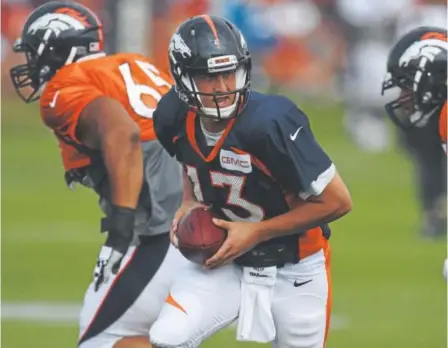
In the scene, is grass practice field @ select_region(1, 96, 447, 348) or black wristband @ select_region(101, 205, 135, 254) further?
grass practice field @ select_region(1, 96, 447, 348)

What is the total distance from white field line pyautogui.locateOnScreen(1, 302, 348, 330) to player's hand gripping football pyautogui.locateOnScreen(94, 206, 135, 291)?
2812 millimetres

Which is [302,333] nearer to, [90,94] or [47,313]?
[90,94]

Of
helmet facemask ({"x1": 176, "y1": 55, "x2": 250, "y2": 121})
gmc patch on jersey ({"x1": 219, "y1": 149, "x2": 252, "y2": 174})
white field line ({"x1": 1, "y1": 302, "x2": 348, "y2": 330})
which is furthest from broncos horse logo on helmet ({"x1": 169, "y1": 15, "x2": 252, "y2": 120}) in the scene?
white field line ({"x1": 1, "y1": 302, "x2": 348, "y2": 330})

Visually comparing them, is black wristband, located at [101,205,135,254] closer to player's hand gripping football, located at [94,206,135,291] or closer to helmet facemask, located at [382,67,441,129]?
player's hand gripping football, located at [94,206,135,291]

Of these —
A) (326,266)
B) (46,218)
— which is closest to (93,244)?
(46,218)

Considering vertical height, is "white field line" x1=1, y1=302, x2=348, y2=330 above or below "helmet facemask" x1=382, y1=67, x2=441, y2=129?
below

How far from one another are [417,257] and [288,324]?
Answer: 18.7ft

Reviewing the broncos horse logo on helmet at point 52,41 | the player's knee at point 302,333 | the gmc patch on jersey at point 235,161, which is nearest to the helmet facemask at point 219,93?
the gmc patch on jersey at point 235,161

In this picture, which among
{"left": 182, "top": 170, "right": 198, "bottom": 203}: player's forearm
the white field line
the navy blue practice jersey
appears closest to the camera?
the navy blue practice jersey

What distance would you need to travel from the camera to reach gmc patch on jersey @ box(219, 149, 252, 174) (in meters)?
4.89

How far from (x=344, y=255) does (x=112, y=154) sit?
562 centimetres

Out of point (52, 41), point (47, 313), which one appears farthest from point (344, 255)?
point (52, 41)

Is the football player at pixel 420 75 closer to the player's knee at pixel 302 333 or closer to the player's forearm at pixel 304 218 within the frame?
the player's forearm at pixel 304 218

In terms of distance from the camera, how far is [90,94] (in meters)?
5.59
